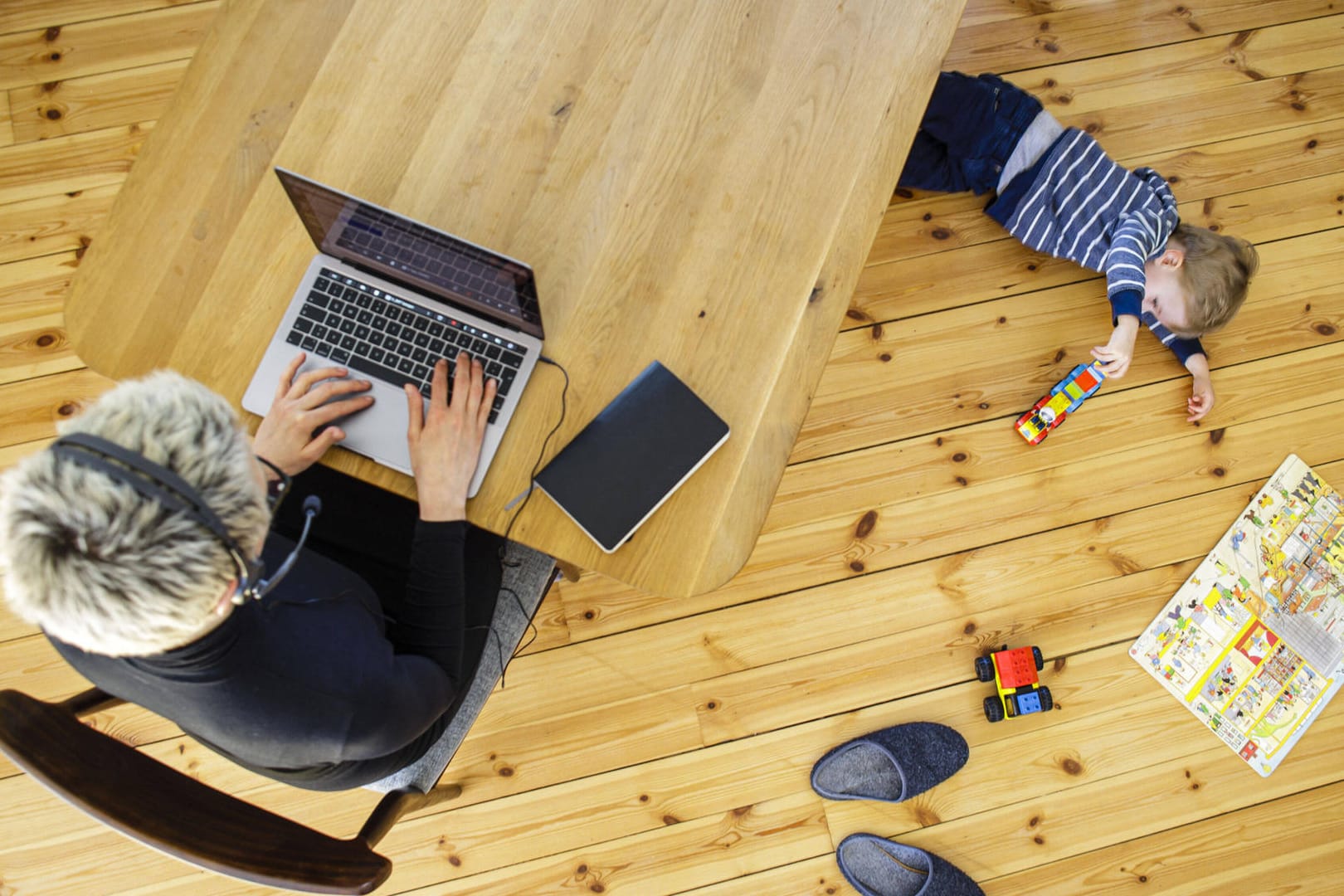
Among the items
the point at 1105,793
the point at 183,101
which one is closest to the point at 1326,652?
the point at 1105,793

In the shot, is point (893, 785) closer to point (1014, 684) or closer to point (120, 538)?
point (1014, 684)

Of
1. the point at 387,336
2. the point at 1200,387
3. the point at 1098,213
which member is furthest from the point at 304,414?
the point at 1200,387

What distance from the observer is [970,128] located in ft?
5.71

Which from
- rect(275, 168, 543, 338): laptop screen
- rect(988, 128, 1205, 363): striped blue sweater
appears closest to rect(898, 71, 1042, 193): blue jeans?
rect(988, 128, 1205, 363): striped blue sweater

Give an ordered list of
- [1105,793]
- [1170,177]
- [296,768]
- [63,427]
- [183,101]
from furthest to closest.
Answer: [1170,177], [1105,793], [183,101], [296,768], [63,427]

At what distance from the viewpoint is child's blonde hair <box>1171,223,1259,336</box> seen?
1.67 m

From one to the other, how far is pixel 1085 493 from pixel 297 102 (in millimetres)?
1743

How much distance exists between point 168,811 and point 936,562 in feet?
4.87

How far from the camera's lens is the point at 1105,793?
177 centimetres

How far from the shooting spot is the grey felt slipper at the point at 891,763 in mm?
1704

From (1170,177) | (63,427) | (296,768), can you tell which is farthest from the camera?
(1170,177)

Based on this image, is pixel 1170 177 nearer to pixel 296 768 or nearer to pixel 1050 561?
pixel 1050 561

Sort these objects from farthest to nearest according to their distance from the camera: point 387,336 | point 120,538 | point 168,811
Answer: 1. point 387,336
2. point 168,811
3. point 120,538

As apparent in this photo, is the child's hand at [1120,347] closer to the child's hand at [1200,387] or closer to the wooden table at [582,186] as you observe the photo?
the child's hand at [1200,387]
